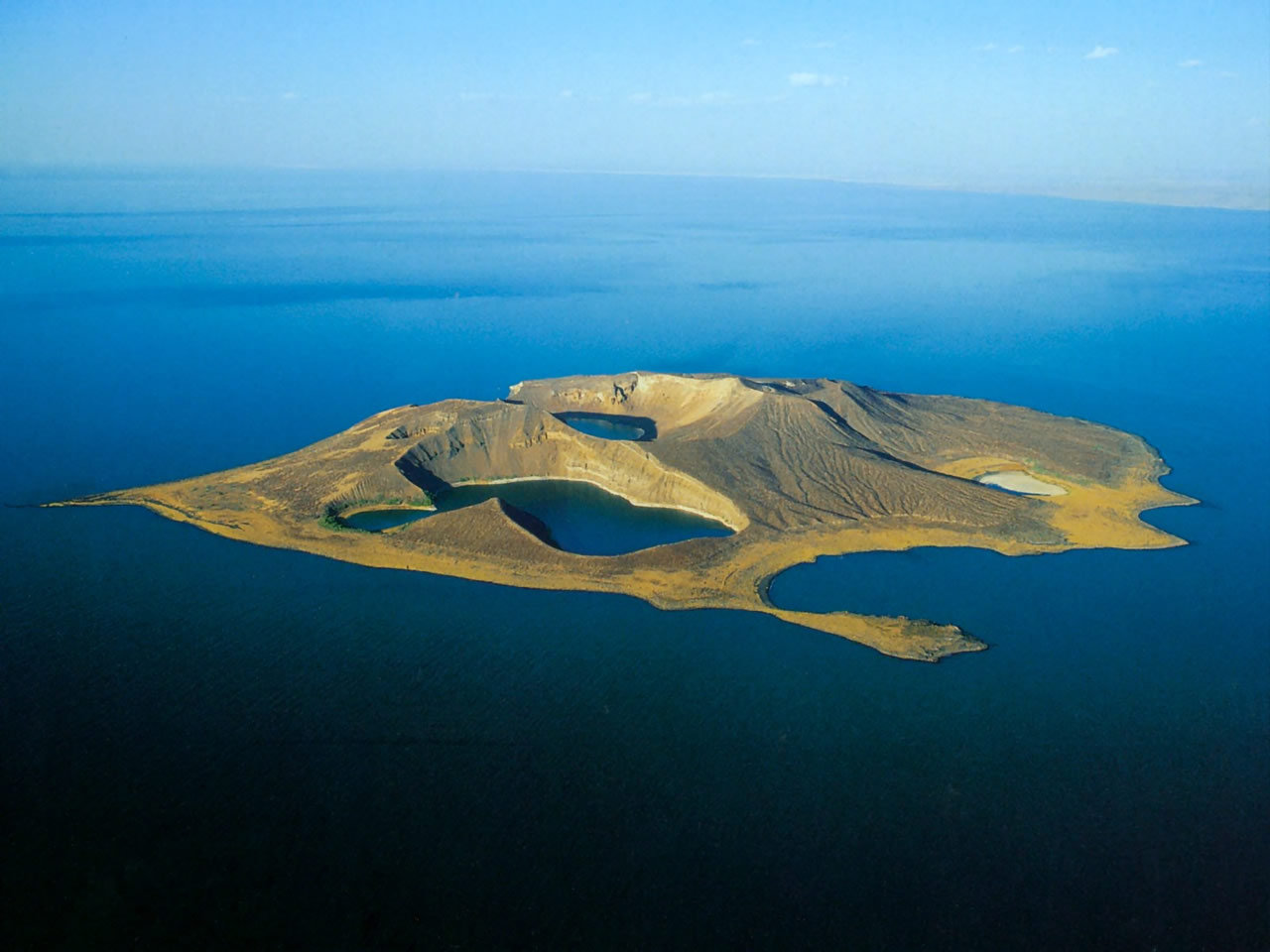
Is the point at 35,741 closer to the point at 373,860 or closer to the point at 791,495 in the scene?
the point at 373,860

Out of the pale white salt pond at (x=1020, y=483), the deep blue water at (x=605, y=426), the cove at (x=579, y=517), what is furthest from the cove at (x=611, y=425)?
the pale white salt pond at (x=1020, y=483)

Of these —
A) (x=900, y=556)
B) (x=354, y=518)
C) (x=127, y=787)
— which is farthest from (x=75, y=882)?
(x=900, y=556)

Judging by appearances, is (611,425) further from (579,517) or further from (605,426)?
(579,517)

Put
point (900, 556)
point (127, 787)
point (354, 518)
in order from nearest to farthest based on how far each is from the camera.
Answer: point (127, 787) → point (900, 556) → point (354, 518)

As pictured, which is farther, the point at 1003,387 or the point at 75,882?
the point at 1003,387

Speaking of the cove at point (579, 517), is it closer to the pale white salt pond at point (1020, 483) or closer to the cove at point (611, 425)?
the cove at point (611, 425)

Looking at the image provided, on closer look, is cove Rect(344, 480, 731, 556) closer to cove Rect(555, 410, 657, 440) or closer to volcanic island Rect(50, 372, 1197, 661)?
volcanic island Rect(50, 372, 1197, 661)
